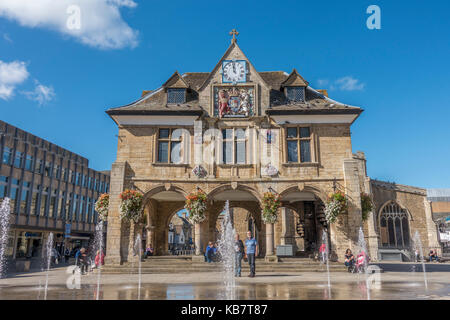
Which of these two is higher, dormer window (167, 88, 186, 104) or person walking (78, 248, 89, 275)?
dormer window (167, 88, 186, 104)

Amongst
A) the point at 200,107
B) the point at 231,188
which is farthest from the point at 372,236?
the point at 200,107

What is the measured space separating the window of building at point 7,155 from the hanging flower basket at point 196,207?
2786cm

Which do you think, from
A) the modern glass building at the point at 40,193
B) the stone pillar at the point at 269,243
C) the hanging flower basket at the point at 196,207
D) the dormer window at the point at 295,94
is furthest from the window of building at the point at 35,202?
the dormer window at the point at 295,94

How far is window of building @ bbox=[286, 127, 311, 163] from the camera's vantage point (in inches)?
771

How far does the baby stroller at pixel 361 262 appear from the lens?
14977 mm

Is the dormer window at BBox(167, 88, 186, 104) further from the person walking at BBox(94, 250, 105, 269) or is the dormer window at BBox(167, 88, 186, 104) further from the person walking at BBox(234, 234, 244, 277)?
the person walking at BBox(234, 234, 244, 277)

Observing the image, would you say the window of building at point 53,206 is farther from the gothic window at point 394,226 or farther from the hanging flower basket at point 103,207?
the gothic window at point 394,226

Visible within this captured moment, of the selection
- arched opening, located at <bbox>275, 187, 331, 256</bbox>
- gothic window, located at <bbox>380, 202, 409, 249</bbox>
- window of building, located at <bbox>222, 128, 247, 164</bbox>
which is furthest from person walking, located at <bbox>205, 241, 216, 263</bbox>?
gothic window, located at <bbox>380, 202, 409, 249</bbox>

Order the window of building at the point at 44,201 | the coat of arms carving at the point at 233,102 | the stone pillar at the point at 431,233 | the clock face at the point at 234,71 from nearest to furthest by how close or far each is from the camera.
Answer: the coat of arms carving at the point at 233,102 → the clock face at the point at 234,71 → the stone pillar at the point at 431,233 → the window of building at the point at 44,201

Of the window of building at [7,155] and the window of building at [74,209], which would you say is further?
the window of building at [74,209]

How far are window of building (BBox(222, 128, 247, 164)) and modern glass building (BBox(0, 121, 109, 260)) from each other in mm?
24872

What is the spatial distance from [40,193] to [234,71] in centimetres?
3239
